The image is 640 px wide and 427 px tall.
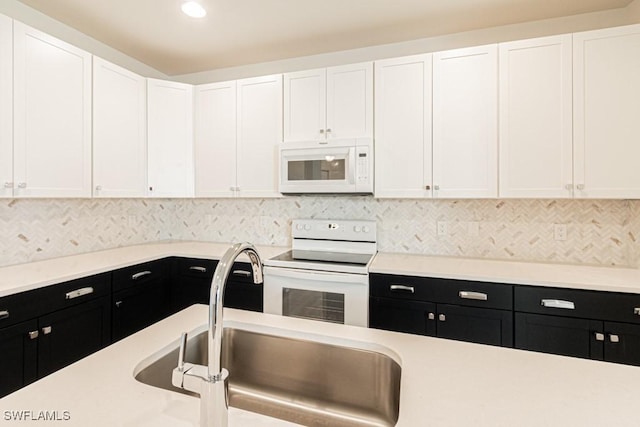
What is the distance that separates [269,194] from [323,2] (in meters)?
1.40

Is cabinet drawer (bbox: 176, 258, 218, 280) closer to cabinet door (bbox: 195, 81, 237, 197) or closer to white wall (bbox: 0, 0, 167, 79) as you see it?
cabinet door (bbox: 195, 81, 237, 197)

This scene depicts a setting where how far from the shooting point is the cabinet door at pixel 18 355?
1.56 metres

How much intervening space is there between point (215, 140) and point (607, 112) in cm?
276

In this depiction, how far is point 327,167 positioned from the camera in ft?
7.95

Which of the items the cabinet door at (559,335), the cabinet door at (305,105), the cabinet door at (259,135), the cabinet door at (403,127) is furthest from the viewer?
the cabinet door at (259,135)

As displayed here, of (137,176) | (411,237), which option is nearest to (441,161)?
(411,237)

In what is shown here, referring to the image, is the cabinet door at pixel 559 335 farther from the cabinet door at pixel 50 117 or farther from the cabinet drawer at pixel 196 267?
the cabinet door at pixel 50 117

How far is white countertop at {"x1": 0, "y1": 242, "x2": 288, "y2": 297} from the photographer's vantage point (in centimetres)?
172

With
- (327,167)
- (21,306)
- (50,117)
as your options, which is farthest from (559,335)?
(50,117)

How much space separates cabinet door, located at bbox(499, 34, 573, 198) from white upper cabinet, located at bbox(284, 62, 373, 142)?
2.97ft

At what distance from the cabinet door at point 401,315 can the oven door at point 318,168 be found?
822 millimetres

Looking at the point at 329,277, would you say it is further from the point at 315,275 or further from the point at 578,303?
the point at 578,303

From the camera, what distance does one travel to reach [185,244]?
10.1 feet

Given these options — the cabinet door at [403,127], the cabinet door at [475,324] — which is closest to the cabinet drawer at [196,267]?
the cabinet door at [403,127]
